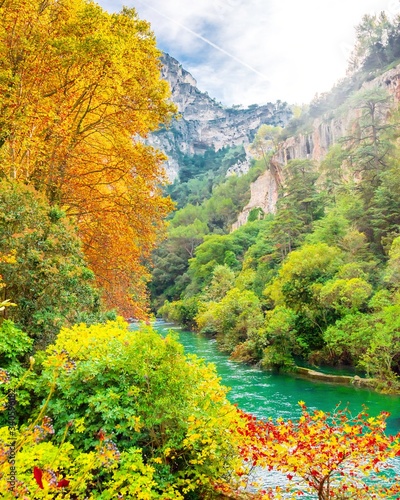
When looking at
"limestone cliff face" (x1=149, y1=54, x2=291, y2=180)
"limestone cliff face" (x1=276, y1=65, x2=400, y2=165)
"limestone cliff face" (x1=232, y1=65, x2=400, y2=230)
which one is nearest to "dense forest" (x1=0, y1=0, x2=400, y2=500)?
"limestone cliff face" (x1=276, y1=65, x2=400, y2=165)

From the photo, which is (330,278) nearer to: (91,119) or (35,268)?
(91,119)

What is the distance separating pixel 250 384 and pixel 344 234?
1353cm

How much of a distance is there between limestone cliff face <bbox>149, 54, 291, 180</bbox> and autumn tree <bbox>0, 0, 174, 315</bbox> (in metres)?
121

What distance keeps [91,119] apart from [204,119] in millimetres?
137452

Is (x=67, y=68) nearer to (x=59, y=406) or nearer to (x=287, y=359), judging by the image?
(x=59, y=406)

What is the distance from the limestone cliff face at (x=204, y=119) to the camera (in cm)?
13475

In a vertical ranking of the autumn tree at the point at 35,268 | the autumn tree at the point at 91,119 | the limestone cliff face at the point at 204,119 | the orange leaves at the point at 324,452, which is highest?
the limestone cliff face at the point at 204,119

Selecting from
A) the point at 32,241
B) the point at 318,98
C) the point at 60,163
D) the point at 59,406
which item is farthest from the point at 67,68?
the point at 318,98

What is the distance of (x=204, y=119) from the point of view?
14238 centimetres

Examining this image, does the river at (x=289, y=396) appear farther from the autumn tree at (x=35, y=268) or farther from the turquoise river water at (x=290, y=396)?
the autumn tree at (x=35, y=268)

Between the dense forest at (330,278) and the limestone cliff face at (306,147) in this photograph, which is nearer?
the dense forest at (330,278)

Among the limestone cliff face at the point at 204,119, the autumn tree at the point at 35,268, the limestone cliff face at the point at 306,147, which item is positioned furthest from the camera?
the limestone cliff face at the point at 204,119

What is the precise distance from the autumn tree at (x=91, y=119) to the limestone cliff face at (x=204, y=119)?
4767 inches

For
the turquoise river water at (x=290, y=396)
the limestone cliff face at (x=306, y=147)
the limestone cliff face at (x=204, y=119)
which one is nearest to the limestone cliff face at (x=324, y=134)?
the limestone cliff face at (x=306, y=147)
